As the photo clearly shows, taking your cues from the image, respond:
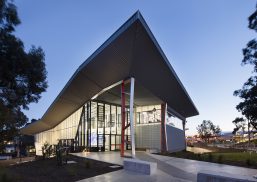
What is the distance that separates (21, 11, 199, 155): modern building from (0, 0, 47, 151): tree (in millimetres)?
8356

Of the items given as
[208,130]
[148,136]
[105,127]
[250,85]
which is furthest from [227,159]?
[208,130]

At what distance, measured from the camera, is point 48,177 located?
42.9 ft

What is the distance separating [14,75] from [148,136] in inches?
1204

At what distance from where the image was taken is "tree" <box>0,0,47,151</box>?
10445 millimetres

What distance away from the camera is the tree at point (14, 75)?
10.4 m

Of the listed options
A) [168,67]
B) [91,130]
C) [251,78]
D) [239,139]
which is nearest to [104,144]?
[91,130]

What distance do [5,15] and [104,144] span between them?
27474 mm

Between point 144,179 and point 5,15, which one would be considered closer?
point 5,15

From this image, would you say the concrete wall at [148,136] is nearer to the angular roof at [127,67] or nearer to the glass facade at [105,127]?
the glass facade at [105,127]

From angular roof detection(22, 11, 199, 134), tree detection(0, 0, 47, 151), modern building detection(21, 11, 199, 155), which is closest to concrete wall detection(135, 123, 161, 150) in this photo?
modern building detection(21, 11, 199, 155)

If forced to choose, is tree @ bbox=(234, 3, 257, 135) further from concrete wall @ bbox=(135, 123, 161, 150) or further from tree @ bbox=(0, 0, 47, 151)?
concrete wall @ bbox=(135, 123, 161, 150)

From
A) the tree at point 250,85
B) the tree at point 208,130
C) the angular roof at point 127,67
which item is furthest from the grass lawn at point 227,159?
the tree at point 208,130

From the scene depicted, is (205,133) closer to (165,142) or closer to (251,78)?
(165,142)

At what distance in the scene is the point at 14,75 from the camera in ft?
36.1
